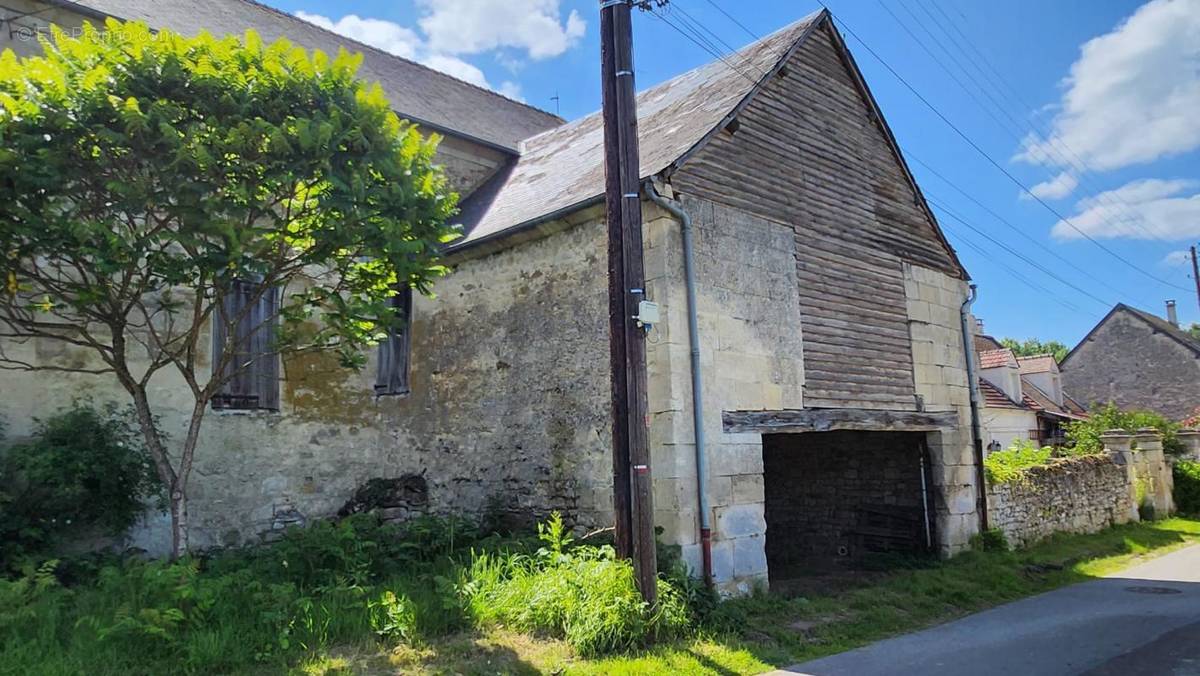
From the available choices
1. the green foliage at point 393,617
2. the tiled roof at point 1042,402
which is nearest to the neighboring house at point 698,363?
the green foliage at point 393,617

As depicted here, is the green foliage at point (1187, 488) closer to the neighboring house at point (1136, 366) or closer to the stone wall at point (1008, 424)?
the stone wall at point (1008, 424)

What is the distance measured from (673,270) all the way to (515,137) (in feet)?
27.7

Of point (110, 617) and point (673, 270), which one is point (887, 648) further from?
point (110, 617)

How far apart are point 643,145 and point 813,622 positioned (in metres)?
5.68

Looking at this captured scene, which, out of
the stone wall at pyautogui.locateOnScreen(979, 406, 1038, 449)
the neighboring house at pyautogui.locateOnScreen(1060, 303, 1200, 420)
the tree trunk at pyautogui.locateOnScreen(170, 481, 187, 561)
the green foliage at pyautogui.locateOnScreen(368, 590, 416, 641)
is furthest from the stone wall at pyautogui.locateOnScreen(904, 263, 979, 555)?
the neighboring house at pyautogui.locateOnScreen(1060, 303, 1200, 420)

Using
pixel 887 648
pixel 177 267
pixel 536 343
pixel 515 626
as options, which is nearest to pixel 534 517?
pixel 536 343

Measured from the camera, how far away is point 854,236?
10.6 metres

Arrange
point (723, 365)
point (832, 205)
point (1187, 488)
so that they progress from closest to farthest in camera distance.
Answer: point (723, 365) < point (832, 205) < point (1187, 488)

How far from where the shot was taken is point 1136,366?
2975 centimetres

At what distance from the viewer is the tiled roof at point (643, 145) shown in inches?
346

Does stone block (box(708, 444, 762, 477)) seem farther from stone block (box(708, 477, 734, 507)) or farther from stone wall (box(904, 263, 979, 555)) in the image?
stone wall (box(904, 263, 979, 555))

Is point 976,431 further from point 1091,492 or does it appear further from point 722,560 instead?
point 722,560

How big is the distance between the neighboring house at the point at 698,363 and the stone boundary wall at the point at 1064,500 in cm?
123

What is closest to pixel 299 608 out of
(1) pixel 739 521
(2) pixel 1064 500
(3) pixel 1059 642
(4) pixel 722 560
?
(4) pixel 722 560
